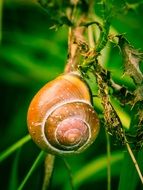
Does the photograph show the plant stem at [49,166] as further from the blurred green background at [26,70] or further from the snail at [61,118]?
the blurred green background at [26,70]

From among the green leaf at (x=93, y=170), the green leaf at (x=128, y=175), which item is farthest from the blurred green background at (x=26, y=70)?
the green leaf at (x=128, y=175)

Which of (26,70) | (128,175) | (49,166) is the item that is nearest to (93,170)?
(49,166)

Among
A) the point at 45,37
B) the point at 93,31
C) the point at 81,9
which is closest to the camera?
the point at 81,9

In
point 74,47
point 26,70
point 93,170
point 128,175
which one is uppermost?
point 26,70

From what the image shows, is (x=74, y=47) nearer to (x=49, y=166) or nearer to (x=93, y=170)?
(x=49, y=166)

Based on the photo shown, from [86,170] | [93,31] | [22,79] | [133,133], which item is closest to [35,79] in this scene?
[22,79]

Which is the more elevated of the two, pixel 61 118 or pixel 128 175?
pixel 61 118

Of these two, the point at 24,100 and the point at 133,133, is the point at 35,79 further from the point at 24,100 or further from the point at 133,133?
the point at 133,133
